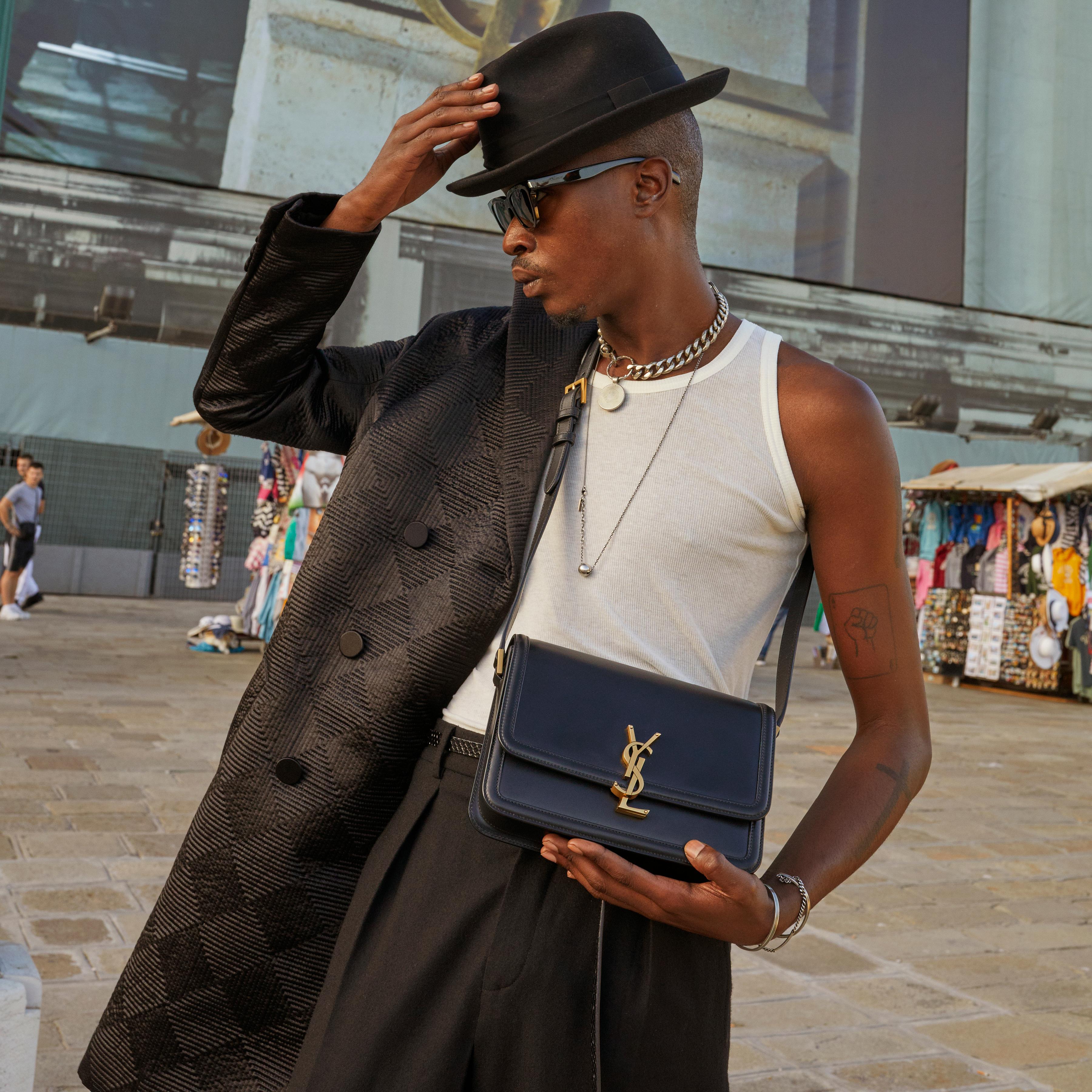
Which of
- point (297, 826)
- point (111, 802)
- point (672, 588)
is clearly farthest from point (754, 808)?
point (111, 802)

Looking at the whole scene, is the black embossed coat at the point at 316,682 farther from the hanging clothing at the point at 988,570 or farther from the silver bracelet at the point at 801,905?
the hanging clothing at the point at 988,570

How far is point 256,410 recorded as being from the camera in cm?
163

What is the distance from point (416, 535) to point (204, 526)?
13918 mm

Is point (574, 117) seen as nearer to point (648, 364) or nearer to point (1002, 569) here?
point (648, 364)

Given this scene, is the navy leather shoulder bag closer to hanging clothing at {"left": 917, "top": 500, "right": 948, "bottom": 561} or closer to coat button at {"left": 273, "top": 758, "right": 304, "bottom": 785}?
coat button at {"left": 273, "top": 758, "right": 304, "bottom": 785}

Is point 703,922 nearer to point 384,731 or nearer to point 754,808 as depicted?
point 754,808

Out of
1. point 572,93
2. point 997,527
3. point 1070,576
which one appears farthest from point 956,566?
point 572,93

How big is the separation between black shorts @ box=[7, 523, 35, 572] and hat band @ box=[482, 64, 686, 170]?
1431 cm

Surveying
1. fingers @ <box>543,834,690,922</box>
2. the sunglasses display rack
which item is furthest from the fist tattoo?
the sunglasses display rack

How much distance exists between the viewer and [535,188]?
1482mm

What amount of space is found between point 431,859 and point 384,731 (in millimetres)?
163

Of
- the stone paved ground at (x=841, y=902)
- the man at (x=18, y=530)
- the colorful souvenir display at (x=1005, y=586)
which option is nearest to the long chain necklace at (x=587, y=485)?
the stone paved ground at (x=841, y=902)

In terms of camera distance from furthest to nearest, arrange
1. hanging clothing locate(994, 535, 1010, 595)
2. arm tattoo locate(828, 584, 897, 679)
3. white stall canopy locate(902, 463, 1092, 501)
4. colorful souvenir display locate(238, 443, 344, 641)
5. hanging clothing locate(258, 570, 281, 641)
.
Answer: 1. hanging clothing locate(994, 535, 1010, 595)
2. hanging clothing locate(258, 570, 281, 641)
3. white stall canopy locate(902, 463, 1092, 501)
4. colorful souvenir display locate(238, 443, 344, 641)
5. arm tattoo locate(828, 584, 897, 679)

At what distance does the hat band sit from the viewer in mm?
1465
